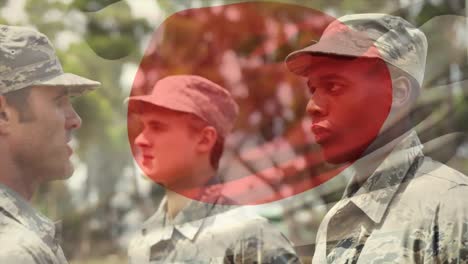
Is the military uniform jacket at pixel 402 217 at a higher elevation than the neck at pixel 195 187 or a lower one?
higher

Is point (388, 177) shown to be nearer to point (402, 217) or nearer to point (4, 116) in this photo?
point (402, 217)

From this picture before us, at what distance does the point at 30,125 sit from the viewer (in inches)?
81.5

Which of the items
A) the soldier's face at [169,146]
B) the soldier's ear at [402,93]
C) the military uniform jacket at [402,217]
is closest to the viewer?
the military uniform jacket at [402,217]

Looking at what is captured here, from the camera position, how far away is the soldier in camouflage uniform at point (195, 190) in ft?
6.61

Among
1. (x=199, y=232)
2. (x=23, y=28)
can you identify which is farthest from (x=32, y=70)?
(x=199, y=232)

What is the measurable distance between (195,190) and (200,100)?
204 millimetres

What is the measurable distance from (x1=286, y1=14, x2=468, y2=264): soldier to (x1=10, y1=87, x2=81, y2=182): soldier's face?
57cm

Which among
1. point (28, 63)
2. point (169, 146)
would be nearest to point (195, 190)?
point (169, 146)

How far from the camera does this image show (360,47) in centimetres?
197

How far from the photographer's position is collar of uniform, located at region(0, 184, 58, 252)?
6.57ft

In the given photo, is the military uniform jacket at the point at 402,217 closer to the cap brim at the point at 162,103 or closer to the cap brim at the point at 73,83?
the cap brim at the point at 162,103

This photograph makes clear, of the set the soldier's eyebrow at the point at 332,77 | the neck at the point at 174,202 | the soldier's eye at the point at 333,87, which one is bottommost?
the neck at the point at 174,202

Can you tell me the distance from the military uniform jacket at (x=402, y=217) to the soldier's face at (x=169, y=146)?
0.34 m

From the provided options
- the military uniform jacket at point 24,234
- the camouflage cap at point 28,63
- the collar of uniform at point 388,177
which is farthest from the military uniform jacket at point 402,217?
the camouflage cap at point 28,63
